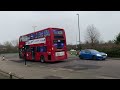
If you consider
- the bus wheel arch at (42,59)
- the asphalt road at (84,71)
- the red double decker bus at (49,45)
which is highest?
the red double decker bus at (49,45)

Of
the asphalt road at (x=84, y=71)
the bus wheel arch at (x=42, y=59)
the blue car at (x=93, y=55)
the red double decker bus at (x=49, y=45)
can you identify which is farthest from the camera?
the bus wheel arch at (x=42, y=59)

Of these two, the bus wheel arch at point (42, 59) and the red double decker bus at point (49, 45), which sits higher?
the red double decker bus at point (49, 45)

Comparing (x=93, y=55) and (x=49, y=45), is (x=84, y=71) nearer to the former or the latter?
(x=49, y=45)

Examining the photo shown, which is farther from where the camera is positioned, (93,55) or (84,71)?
(93,55)

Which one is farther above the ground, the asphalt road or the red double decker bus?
the red double decker bus

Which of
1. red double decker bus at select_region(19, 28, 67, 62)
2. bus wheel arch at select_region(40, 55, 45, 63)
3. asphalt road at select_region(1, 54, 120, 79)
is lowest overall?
asphalt road at select_region(1, 54, 120, 79)

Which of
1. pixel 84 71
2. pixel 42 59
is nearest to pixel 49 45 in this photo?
pixel 42 59

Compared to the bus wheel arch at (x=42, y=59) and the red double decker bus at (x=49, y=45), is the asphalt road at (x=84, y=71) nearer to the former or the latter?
the red double decker bus at (x=49, y=45)

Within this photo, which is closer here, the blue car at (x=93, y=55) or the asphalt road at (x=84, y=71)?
the asphalt road at (x=84, y=71)

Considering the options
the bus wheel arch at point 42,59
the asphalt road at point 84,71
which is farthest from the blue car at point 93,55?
the bus wheel arch at point 42,59

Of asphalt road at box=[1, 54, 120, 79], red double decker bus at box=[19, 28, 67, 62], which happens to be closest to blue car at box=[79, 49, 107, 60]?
red double decker bus at box=[19, 28, 67, 62]

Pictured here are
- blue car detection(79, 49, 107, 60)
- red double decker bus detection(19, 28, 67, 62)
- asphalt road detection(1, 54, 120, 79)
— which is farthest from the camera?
blue car detection(79, 49, 107, 60)

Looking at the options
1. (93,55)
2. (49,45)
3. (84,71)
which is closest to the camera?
(84,71)

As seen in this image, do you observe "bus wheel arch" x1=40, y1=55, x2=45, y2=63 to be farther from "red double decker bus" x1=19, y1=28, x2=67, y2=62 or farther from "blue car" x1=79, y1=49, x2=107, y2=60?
"blue car" x1=79, y1=49, x2=107, y2=60
